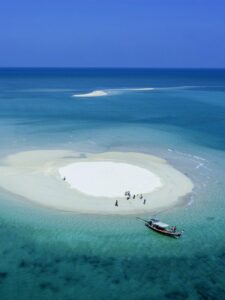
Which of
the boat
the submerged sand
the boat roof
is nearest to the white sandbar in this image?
the submerged sand

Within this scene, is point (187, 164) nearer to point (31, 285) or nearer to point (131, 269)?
point (131, 269)

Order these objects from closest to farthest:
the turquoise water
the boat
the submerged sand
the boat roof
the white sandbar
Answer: the turquoise water, the boat, the boat roof, the submerged sand, the white sandbar

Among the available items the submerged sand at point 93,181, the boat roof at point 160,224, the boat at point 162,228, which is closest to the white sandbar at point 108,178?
the submerged sand at point 93,181

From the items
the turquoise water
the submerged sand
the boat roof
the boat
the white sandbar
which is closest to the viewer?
the turquoise water

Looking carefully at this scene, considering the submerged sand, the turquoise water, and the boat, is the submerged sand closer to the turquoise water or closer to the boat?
the turquoise water

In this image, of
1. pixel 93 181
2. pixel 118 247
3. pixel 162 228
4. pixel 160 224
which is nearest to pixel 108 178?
pixel 93 181

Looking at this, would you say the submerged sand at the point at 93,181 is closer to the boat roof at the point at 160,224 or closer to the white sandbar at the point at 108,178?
the white sandbar at the point at 108,178

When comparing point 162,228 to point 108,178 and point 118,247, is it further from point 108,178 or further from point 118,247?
point 108,178
